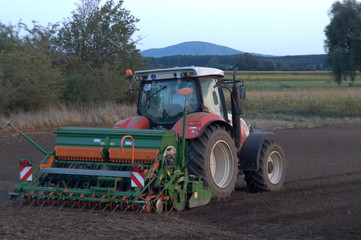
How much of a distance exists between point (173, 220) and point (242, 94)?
289 cm

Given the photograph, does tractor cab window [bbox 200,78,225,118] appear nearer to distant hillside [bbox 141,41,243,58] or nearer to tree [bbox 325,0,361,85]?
distant hillside [bbox 141,41,243,58]

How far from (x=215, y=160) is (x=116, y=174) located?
1.88 metres

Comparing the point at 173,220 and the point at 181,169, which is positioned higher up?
the point at 181,169

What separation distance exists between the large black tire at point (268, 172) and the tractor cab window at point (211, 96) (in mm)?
1050

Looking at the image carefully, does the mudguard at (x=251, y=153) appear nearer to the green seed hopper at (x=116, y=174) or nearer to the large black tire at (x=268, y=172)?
the large black tire at (x=268, y=172)

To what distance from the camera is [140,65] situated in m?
25.4

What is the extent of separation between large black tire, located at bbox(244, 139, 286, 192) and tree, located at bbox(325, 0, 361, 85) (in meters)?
31.9

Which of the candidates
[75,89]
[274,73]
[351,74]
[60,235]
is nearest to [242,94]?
[60,235]

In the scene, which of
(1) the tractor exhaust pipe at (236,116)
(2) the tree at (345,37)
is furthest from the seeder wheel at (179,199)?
(2) the tree at (345,37)

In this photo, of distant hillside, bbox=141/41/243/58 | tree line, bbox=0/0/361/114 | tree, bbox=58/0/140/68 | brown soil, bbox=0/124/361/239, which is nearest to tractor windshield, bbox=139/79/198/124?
distant hillside, bbox=141/41/243/58

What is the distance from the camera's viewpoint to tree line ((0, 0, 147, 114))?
19406mm

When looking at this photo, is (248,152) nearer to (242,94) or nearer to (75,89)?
(242,94)

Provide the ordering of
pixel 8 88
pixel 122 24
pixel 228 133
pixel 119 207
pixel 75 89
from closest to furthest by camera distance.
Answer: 1. pixel 119 207
2. pixel 228 133
3. pixel 8 88
4. pixel 75 89
5. pixel 122 24

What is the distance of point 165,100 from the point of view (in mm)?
8492
